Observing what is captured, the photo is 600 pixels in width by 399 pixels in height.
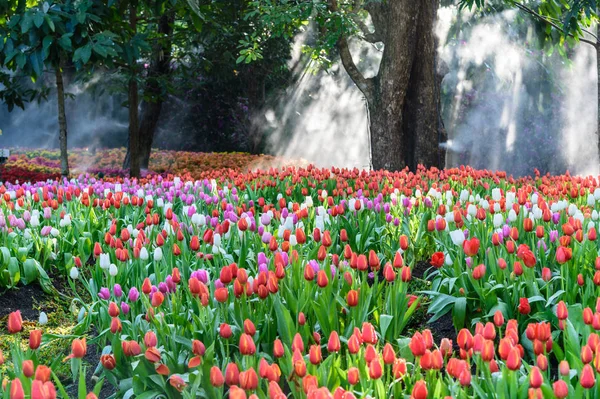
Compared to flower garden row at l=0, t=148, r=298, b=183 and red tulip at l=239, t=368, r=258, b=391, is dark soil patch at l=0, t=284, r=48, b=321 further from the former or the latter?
flower garden row at l=0, t=148, r=298, b=183

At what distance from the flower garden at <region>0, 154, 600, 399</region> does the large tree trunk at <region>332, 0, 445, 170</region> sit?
389 centimetres

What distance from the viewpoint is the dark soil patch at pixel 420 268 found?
4.40m

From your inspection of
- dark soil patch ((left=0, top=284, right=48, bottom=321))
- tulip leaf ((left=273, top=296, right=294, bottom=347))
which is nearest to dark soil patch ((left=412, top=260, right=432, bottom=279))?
tulip leaf ((left=273, top=296, right=294, bottom=347))

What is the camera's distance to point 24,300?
418 cm

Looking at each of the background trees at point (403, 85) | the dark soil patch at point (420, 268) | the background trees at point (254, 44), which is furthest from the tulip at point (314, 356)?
the background trees at point (403, 85)

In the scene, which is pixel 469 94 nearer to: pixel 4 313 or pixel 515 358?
pixel 4 313

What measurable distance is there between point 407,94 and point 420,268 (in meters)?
5.52

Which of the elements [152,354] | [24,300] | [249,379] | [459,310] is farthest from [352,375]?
[24,300]

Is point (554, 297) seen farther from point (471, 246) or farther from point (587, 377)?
point (587, 377)

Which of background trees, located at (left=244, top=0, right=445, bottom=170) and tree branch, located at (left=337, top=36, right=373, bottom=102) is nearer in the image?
background trees, located at (left=244, top=0, right=445, bottom=170)

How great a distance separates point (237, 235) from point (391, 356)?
2.37m

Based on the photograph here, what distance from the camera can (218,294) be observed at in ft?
8.43

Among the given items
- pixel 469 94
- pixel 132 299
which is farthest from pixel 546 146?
pixel 132 299

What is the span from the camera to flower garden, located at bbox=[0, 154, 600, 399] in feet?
6.63
